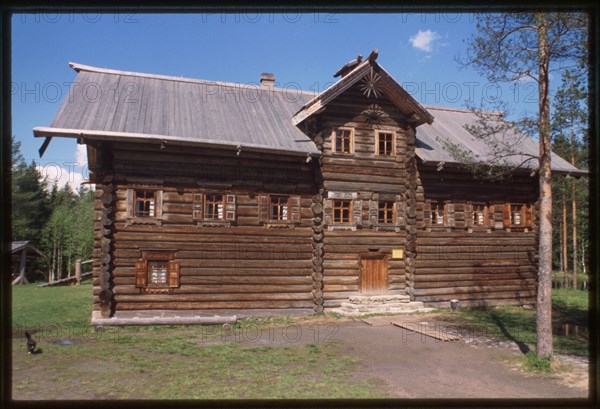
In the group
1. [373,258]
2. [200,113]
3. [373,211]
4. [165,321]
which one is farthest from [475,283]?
[200,113]

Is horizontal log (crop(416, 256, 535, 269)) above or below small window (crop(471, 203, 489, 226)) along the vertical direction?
below

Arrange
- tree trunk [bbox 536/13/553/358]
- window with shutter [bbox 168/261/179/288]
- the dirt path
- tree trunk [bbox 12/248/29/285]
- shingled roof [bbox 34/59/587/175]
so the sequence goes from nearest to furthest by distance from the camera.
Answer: the dirt path → tree trunk [bbox 536/13/553/358] → shingled roof [bbox 34/59/587/175] → window with shutter [bbox 168/261/179/288] → tree trunk [bbox 12/248/29/285]

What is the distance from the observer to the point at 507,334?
42.5 feet

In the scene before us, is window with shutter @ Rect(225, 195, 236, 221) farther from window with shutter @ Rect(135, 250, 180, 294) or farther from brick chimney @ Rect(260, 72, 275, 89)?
brick chimney @ Rect(260, 72, 275, 89)

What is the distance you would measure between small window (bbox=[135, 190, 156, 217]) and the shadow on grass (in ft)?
40.7

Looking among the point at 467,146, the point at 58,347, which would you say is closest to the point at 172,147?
the point at 58,347

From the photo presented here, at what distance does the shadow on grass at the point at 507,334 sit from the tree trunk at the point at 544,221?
4.17 feet

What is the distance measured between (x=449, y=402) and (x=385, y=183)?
11.3 m

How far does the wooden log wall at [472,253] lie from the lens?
58.1ft

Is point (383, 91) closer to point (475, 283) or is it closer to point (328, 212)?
point (328, 212)

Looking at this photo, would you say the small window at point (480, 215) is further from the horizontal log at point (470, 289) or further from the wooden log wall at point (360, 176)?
the wooden log wall at point (360, 176)

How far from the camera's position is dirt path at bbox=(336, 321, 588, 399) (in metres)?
7.78

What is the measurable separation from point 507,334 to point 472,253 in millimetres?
5951

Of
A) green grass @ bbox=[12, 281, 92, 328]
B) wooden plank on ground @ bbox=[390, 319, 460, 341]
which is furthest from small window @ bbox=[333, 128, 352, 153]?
green grass @ bbox=[12, 281, 92, 328]
